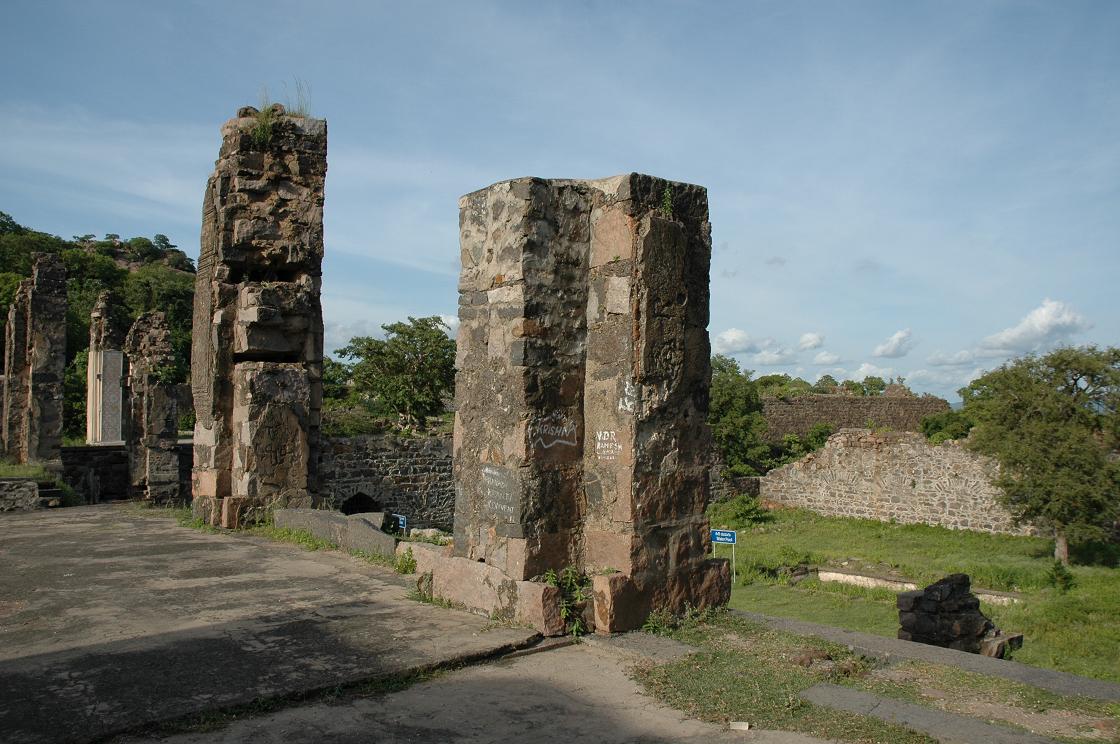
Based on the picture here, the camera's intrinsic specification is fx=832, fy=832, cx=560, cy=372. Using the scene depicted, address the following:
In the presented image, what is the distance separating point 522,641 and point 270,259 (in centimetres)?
713

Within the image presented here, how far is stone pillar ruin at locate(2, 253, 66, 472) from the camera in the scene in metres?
20.5

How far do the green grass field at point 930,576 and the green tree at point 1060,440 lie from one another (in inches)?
35.6

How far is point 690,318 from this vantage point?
5.20m

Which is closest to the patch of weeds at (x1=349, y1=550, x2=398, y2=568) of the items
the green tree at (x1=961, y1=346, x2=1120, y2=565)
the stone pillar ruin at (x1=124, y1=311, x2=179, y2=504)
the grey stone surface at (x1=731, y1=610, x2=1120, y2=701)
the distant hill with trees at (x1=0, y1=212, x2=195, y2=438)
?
the grey stone surface at (x1=731, y1=610, x2=1120, y2=701)

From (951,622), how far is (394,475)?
39.0 ft

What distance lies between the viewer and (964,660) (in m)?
4.38

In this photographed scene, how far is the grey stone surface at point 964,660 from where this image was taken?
3957 mm

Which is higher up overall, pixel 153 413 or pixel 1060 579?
pixel 153 413

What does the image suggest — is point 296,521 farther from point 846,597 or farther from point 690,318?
point 846,597

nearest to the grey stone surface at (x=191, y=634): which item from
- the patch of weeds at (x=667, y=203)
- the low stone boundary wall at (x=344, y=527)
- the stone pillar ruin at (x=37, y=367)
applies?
the low stone boundary wall at (x=344, y=527)

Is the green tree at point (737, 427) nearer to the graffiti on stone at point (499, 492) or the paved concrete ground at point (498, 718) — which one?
the graffiti on stone at point (499, 492)

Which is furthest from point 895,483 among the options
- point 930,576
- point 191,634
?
point 191,634

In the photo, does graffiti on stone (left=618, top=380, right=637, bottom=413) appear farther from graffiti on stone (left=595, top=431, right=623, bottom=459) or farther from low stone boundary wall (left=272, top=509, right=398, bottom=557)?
low stone boundary wall (left=272, top=509, right=398, bottom=557)

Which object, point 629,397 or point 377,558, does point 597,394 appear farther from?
point 377,558
